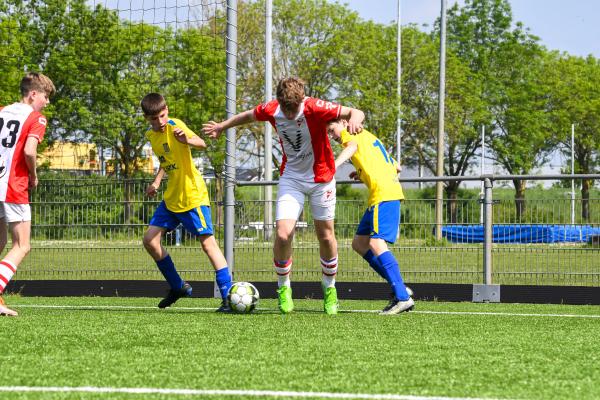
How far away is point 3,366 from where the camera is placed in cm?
487

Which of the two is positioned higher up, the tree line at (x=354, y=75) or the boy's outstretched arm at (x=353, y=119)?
the tree line at (x=354, y=75)

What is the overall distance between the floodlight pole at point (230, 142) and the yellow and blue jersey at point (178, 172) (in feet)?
8.65

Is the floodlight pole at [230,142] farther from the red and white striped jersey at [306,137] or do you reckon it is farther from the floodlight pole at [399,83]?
the floodlight pole at [399,83]

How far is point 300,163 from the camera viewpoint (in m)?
8.24

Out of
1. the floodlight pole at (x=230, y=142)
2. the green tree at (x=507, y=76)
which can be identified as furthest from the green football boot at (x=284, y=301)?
the green tree at (x=507, y=76)

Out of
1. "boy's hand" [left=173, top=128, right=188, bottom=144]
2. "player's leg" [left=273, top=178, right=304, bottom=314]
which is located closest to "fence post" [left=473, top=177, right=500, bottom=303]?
"player's leg" [left=273, top=178, right=304, bottom=314]

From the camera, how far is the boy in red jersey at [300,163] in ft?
26.1

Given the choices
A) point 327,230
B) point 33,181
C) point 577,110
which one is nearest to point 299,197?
point 327,230

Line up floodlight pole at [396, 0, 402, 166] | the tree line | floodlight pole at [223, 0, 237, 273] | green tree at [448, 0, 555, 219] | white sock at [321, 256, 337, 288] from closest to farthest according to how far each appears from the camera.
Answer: white sock at [321, 256, 337, 288]
floodlight pole at [223, 0, 237, 273]
the tree line
floodlight pole at [396, 0, 402, 166]
green tree at [448, 0, 555, 219]

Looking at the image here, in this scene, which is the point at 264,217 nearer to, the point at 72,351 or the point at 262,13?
the point at 72,351

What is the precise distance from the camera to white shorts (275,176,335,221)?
823cm

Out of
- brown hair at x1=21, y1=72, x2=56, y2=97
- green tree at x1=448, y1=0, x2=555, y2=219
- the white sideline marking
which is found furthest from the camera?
green tree at x1=448, y1=0, x2=555, y2=219

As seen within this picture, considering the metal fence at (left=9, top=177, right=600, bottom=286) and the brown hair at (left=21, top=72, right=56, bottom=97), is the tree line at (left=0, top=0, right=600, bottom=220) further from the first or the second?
the brown hair at (left=21, top=72, right=56, bottom=97)

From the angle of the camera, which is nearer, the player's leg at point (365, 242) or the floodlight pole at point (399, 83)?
the player's leg at point (365, 242)
